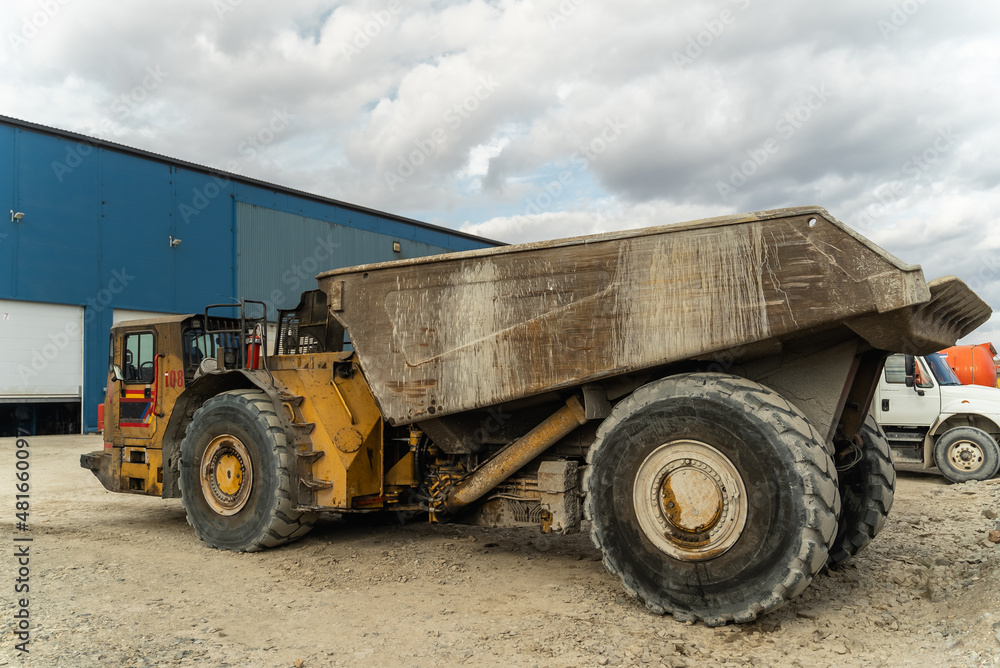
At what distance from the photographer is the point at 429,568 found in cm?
566

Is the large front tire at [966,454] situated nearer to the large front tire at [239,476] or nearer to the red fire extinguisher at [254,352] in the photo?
the large front tire at [239,476]

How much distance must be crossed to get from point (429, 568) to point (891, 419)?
28.7 ft

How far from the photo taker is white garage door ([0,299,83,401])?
18.1 meters

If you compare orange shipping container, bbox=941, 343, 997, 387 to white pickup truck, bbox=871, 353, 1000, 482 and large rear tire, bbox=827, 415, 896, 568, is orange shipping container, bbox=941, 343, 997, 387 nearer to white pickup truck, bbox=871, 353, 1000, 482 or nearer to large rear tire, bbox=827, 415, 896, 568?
white pickup truck, bbox=871, 353, 1000, 482

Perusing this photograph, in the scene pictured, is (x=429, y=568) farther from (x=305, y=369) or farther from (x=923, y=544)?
(x=923, y=544)

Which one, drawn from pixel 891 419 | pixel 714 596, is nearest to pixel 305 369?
pixel 714 596

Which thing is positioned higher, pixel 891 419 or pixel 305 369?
pixel 305 369

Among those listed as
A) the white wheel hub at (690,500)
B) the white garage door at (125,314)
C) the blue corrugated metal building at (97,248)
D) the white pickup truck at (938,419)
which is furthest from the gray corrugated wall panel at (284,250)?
the white wheel hub at (690,500)

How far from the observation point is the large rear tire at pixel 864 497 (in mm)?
5129

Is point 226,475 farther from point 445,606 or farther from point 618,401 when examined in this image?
point 618,401

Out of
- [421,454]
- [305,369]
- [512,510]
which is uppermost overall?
[305,369]

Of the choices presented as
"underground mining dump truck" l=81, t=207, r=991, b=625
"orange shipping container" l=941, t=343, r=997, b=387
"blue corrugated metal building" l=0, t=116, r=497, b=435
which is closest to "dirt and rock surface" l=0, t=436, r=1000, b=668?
"underground mining dump truck" l=81, t=207, r=991, b=625

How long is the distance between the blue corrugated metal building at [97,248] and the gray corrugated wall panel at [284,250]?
0.05 metres

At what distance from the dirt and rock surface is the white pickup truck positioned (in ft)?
14.3
